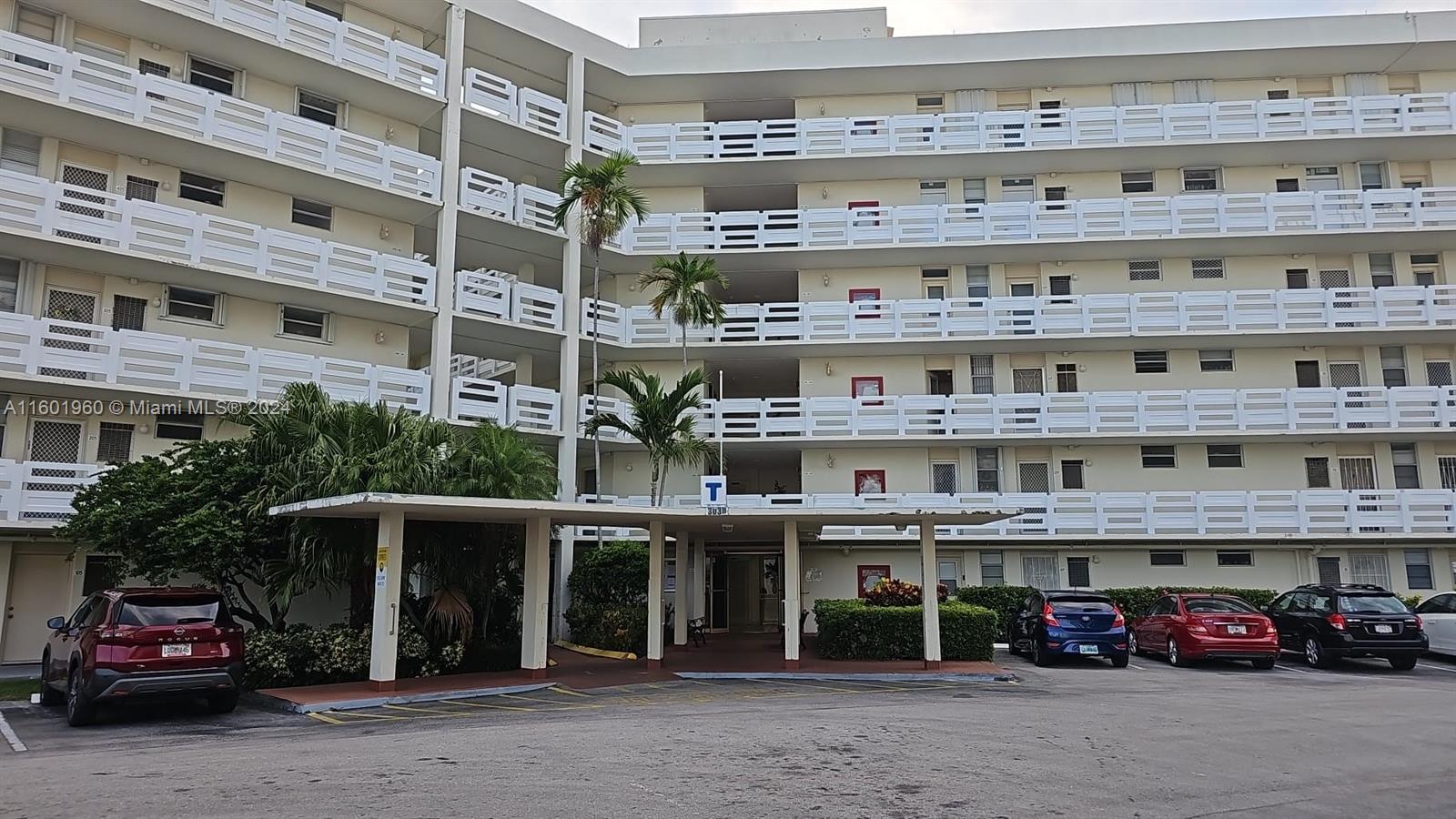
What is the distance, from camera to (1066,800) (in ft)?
25.5

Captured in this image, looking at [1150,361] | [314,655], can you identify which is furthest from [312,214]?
[1150,361]

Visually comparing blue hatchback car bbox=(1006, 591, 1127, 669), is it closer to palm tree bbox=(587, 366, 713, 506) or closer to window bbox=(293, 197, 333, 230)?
palm tree bbox=(587, 366, 713, 506)

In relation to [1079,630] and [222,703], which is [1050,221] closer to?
[1079,630]

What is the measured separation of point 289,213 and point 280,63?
3644 mm

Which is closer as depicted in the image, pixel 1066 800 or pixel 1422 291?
pixel 1066 800

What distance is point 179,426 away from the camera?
21.4 meters

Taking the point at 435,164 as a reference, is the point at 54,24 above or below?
above

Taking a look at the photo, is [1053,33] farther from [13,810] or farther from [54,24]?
[13,810]

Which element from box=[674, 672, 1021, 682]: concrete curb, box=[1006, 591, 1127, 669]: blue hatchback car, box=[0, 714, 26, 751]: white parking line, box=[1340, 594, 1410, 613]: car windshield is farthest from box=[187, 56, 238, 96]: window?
box=[1340, 594, 1410, 613]: car windshield

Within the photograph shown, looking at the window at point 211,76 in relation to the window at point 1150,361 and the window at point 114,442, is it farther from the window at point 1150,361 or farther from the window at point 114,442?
the window at point 1150,361

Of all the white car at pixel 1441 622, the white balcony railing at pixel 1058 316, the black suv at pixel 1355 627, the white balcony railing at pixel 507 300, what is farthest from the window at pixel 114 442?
the white car at pixel 1441 622

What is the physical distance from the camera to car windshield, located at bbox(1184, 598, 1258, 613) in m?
18.8

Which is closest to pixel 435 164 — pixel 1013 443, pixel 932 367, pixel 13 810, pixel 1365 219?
pixel 932 367

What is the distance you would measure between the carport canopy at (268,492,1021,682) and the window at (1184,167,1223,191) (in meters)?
17.6
